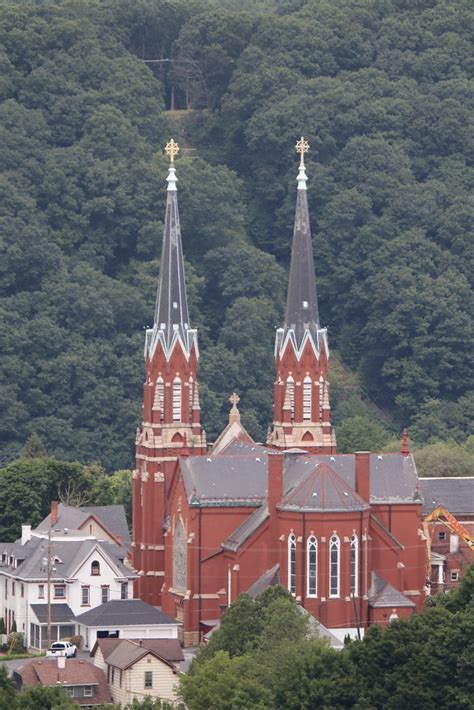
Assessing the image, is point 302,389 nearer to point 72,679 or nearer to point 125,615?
point 125,615

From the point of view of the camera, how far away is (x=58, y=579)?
15950 centimetres

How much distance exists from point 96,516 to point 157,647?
29.0m

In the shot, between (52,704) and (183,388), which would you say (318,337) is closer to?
(183,388)

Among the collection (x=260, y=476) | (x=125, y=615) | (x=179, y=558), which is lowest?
(x=125, y=615)

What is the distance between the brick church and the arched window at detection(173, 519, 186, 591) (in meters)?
0.09

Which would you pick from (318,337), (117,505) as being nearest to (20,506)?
(117,505)

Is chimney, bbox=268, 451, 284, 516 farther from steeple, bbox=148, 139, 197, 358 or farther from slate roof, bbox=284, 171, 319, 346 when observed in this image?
slate roof, bbox=284, 171, 319, 346

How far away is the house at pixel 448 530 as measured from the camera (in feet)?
545

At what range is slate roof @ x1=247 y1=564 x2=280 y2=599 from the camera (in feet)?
500

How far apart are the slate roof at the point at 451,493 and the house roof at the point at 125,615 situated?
2224cm

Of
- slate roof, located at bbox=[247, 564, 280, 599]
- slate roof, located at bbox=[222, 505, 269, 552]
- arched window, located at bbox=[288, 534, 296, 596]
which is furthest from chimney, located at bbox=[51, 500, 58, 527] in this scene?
arched window, located at bbox=[288, 534, 296, 596]

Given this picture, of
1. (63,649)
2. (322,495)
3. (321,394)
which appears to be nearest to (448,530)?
(321,394)

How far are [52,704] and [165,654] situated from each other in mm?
10426

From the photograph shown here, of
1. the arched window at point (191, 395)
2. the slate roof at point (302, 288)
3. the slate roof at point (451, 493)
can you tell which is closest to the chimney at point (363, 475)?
the arched window at point (191, 395)
